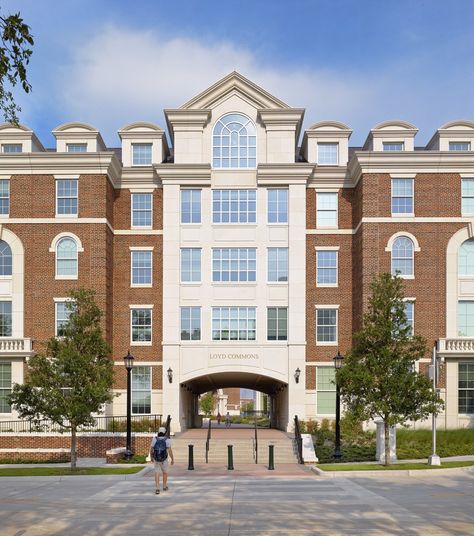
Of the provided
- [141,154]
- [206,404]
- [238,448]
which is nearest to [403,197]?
[141,154]

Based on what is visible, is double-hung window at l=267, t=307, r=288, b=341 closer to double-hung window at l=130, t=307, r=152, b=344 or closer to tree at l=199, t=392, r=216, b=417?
double-hung window at l=130, t=307, r=152, b=344

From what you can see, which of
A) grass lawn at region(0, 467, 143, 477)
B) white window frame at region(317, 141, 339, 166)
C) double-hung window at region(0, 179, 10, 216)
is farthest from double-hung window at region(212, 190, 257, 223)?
grass lawn at region(0, 467, 143, 477)

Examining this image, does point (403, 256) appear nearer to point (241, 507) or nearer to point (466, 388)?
point (466, 388)

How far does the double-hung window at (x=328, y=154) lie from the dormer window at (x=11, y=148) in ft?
54.8

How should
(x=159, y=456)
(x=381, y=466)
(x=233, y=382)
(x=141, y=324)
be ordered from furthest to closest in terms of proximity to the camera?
1. (x=233, y=382)
2. (x=141, y=324)
3. (x=381, y=466)
4. (x=159, y=456)

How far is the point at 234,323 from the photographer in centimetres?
3797

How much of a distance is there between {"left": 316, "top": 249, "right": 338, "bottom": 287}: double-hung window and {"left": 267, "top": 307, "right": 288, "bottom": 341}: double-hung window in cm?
286

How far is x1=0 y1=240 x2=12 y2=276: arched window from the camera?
37.9 m

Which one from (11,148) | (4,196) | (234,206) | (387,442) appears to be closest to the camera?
(387,442)

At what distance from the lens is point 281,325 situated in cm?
3781

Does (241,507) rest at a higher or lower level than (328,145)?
lower

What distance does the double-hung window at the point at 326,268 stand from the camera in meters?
39.2

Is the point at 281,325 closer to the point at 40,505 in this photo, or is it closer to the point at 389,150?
the point at 389,150

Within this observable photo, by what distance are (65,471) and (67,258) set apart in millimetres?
15843
